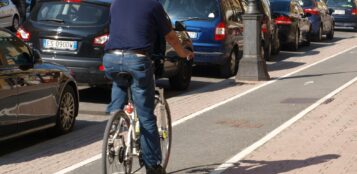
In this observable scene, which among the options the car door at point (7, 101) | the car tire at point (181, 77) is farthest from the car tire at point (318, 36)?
the car door at point (7, 101)

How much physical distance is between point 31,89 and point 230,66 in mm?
8144

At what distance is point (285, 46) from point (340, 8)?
35.5 ft

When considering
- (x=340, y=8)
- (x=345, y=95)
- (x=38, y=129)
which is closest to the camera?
(x=38, y=129)

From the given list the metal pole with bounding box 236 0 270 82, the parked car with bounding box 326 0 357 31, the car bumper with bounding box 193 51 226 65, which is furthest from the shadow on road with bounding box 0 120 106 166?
the parked car with bounding box 326 0 357 31

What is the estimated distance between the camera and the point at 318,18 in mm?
27312

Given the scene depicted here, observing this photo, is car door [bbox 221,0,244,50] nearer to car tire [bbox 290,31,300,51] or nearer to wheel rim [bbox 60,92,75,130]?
car tire [bbox 290,31,300,51]

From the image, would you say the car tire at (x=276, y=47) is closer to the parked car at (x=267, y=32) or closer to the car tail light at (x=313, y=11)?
the parked car at (x=267, y=32)

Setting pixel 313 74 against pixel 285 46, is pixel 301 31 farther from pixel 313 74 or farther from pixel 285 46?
pixel 313 74

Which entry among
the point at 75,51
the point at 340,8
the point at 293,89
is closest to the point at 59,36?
the point at 75,51

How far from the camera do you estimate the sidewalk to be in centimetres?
724

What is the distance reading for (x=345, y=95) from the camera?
12.6m

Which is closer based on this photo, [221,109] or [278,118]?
[278,118]

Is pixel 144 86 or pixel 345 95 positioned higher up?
pixel 144 86

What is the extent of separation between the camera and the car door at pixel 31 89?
8297mm
